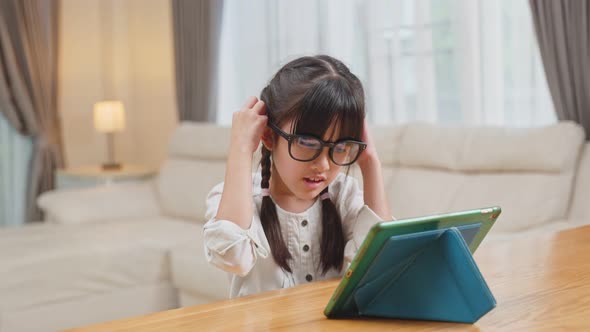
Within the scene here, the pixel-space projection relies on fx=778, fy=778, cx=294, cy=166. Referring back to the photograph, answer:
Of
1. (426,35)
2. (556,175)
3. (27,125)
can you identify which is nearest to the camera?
(556,175)

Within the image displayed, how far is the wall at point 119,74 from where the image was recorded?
5.50 meters

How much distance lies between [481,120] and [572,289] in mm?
2518

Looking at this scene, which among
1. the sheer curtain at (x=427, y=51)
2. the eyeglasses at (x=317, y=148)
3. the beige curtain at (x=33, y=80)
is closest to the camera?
the eyeglasses at (x=317, y=148)

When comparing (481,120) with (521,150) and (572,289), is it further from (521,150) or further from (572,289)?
(572,289)

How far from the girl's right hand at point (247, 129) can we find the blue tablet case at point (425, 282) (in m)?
0.40

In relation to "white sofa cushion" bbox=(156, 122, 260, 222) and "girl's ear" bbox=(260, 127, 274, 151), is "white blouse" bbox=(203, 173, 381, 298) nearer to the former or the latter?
"girl's ear" bbox=(260, 127, 274, 151)

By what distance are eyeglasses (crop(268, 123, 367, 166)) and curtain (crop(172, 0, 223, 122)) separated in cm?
368

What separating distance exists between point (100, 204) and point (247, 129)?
3106mm

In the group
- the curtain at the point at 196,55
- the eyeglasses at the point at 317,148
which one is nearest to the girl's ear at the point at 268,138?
the eyeglasses at the point at 317,148

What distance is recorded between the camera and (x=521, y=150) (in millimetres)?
2861

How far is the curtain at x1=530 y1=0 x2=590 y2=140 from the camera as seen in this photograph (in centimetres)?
285

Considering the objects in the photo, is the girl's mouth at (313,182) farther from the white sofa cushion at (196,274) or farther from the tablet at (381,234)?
the white sofa cushion at (196,274)

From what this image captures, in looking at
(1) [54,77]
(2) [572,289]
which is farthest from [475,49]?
(1) [54,77]

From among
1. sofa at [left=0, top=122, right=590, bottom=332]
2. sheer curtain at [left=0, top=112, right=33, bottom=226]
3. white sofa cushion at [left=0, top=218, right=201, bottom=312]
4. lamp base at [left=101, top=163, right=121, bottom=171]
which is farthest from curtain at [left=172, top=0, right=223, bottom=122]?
white sofa cushion at [left=0, top=218, right=201, bottom=312]
